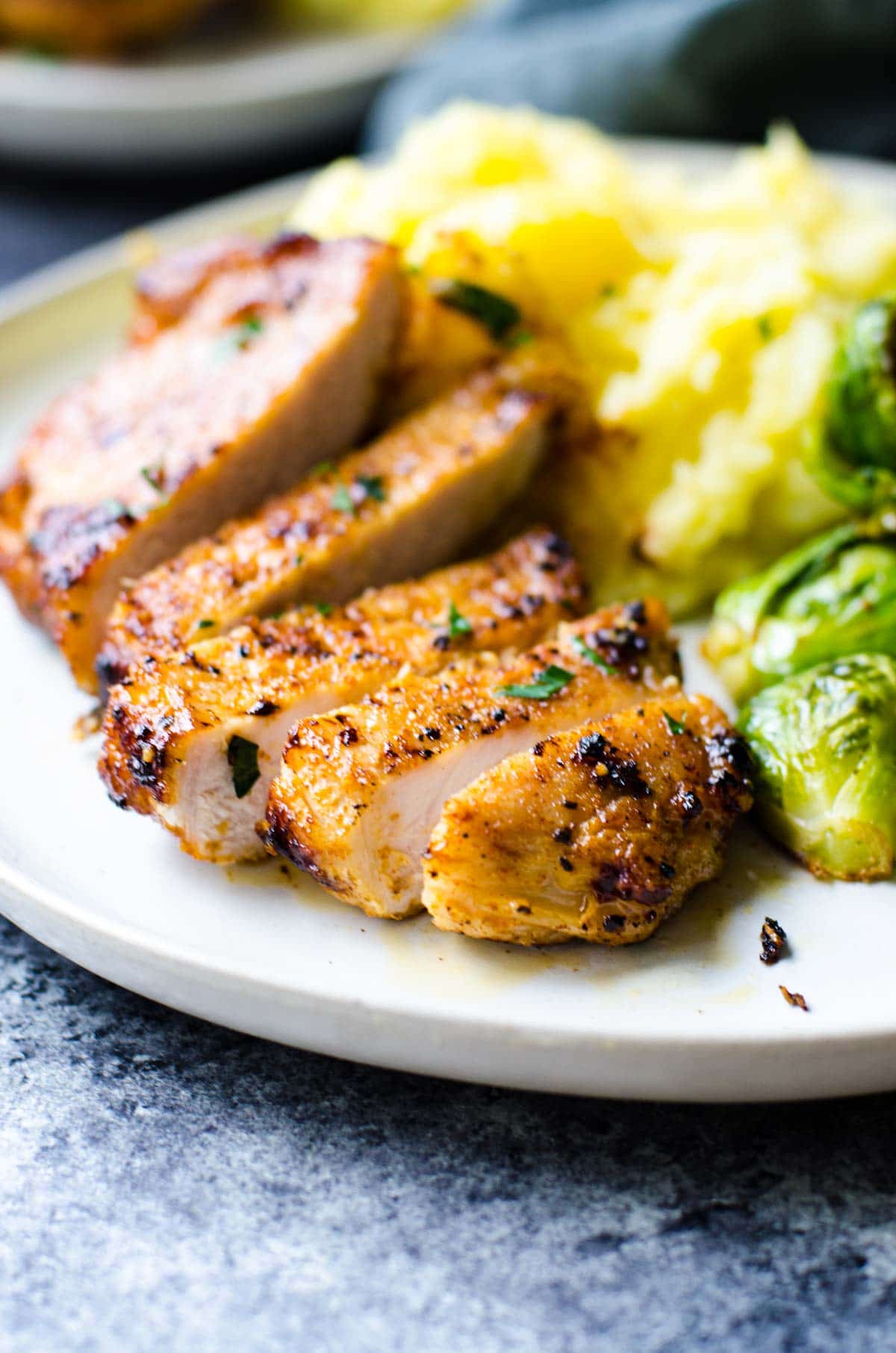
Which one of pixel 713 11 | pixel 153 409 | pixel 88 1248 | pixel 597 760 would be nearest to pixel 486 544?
pixel 153 409

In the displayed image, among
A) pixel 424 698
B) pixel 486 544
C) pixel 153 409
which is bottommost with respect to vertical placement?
pixel 486 544

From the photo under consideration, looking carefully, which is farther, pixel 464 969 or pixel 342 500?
pixel 342 500

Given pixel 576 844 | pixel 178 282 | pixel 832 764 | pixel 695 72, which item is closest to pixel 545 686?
pixel 576 844

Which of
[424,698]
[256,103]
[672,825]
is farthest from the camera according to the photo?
[256,103]

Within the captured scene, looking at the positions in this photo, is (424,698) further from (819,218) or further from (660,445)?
(819,218)

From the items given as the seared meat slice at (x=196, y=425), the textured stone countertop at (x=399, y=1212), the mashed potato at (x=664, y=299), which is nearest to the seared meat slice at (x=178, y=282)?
the seared meat slice at (x=196, y=425)

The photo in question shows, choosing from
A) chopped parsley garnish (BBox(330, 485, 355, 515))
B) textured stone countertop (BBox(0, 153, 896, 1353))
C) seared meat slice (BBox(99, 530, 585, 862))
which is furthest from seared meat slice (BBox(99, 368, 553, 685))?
textured stone countertop (BBox(0, 153, 896, 1353))

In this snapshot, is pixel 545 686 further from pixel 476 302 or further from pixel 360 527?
pixel 476 302

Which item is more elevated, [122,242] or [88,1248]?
[122,242]
